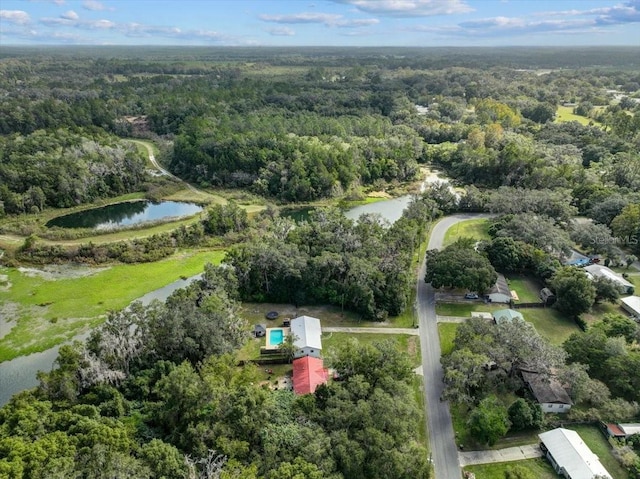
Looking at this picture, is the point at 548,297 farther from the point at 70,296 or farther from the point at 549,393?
the point at 70,296

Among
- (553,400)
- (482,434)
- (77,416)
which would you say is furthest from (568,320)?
(77,416)

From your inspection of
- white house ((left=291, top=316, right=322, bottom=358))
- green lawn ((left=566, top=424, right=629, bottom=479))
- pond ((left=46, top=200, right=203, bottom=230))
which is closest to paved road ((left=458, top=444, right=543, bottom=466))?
green lawn ((left=566, top=424, right=629, bottom=479))

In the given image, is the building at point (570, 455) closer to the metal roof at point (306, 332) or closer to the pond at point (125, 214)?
the metal roof at point (306, 332)

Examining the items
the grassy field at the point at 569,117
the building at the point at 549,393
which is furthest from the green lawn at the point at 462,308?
the grassy field at the point at 569,117

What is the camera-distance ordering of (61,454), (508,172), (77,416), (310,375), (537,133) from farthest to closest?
(537,133)
(508,172)
(310,375)
(77,416)
(61,454)

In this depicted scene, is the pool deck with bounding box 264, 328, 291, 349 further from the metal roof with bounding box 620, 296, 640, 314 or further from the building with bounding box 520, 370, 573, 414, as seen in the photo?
the metal roof with bounding box 620, 296, 640, 314

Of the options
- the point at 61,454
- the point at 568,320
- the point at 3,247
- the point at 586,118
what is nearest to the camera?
the point at 61,454

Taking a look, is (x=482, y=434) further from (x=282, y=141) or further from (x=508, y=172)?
(x=282, y=141)

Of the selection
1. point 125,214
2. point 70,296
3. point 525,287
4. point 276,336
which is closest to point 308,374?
point 276,336
